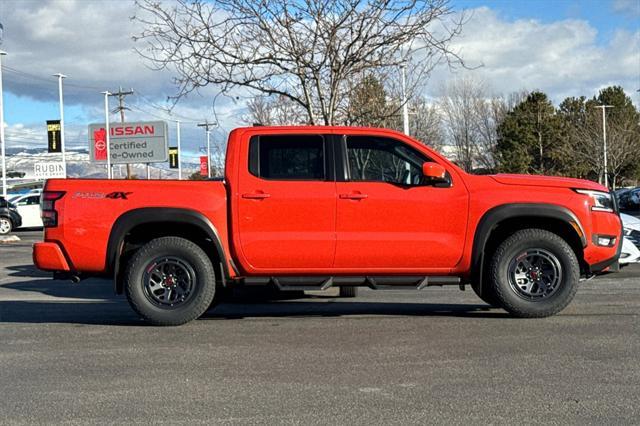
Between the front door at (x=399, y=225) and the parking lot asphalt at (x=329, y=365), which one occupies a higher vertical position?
the front door at (x=399, y=225)

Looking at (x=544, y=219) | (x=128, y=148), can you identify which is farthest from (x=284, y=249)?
(x=128, y=148)

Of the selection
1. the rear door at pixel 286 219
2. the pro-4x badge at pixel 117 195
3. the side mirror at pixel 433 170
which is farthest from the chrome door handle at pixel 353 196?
the pro-4x badge at pixel 117 195

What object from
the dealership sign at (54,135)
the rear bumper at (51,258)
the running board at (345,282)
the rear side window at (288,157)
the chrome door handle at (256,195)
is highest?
the dealership sign at (54,135)

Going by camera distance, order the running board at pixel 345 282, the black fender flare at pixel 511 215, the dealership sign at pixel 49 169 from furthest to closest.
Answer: the dealership sign at pixel 49 169
the running board at pixel 345 282
the black fender flare at pixel 511 215

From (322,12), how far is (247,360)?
6874 millimetres

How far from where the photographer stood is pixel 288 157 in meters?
7.68

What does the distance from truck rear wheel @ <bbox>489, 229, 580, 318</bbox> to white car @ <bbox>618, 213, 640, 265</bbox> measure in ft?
9.60

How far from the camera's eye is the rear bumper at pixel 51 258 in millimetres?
7484

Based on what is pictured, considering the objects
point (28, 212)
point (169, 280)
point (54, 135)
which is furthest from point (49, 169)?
point (169, 280)

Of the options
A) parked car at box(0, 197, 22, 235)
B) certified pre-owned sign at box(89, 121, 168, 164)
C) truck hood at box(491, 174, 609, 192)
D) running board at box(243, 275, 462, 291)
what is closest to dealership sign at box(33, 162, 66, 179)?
certified pre-owned sign at box(89, 121, 168, 164)

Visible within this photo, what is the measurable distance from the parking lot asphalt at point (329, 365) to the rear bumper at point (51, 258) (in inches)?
27.2

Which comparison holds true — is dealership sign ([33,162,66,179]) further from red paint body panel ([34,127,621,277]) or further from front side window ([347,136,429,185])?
front side window ([347,136,429,185])

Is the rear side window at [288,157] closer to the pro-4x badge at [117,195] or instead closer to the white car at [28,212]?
the pro-4x badge at [117,195]

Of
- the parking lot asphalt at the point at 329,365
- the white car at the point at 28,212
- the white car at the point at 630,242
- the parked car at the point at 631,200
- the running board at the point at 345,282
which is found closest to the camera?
the parking lot asphalt at the point at 329,365
